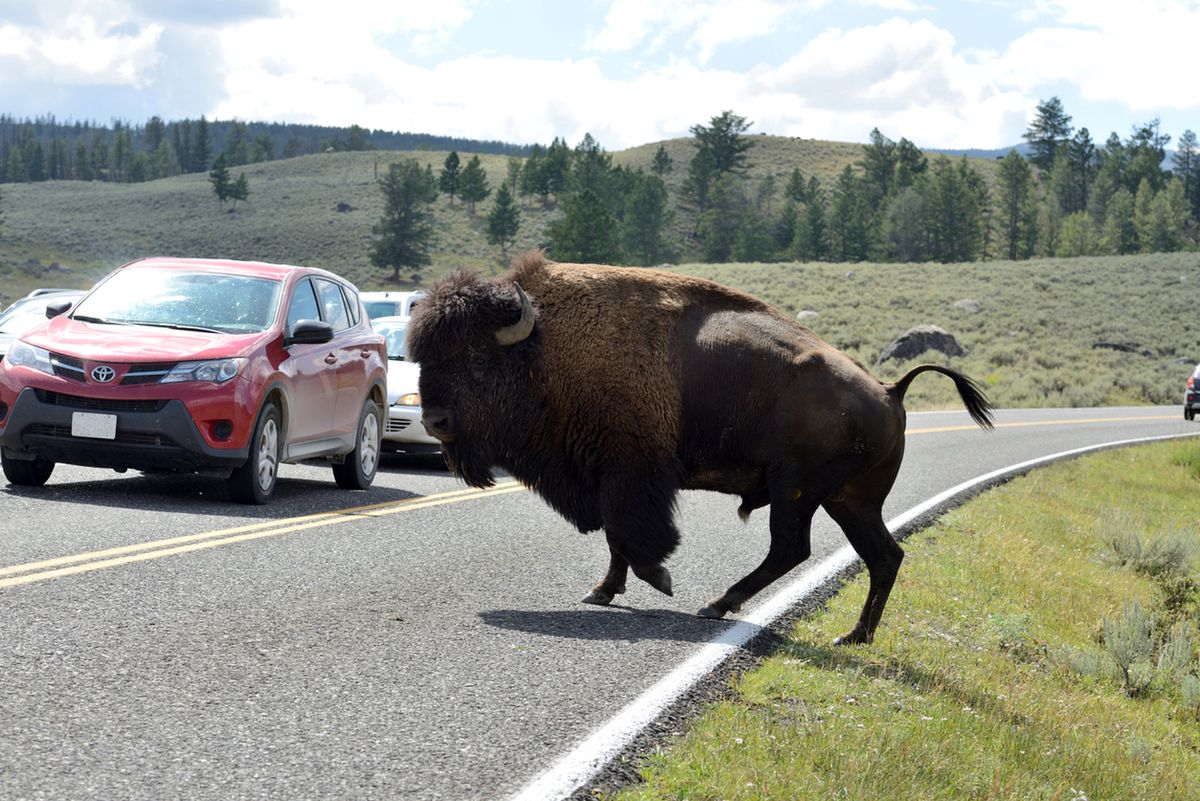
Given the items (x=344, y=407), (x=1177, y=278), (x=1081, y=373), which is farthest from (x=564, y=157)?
(x=344, y=407)

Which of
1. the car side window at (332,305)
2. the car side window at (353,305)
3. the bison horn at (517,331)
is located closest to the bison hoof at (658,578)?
the bison horn at (517,331)

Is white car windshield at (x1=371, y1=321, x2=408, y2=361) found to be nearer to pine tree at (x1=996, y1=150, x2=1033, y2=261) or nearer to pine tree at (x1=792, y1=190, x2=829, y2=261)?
pine tree at (x1=792, y1=190, x2=829, y2=261)

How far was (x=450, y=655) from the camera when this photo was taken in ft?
18.6

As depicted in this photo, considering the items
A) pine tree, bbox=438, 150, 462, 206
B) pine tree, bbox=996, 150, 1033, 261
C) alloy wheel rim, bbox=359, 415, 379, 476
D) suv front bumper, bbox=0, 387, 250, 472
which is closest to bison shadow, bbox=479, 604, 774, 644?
suv front bumper, bbox=0, 387, 250, 472

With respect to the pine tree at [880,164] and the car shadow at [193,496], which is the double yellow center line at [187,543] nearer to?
the car shadow at [193,496]

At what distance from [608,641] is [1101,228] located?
128 metres

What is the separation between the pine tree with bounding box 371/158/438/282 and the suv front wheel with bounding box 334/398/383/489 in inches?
3514

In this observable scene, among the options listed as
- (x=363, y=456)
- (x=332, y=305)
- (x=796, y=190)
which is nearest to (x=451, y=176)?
(x=796, y=190)

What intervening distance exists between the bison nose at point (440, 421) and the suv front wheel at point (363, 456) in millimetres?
5029

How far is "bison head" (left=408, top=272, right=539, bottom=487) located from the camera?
7160 millimetres

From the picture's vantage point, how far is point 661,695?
17.2ft

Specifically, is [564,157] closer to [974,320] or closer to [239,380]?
[974,320]

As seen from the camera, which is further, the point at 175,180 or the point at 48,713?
the point at 175,180

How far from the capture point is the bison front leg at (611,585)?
7.18 metres
